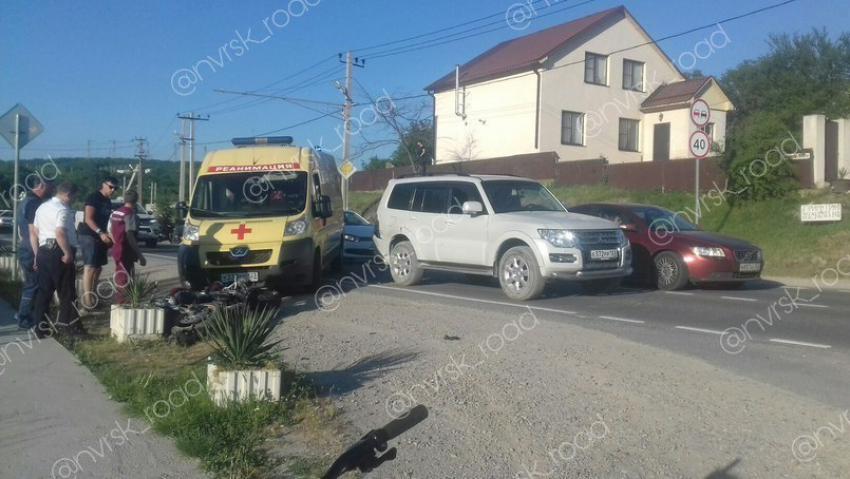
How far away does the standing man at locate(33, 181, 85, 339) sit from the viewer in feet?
28.3

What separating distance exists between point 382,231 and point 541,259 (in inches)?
155

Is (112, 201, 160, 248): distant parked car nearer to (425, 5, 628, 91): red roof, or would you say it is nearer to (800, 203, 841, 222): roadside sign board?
(425, 5, 628, 91): red roof

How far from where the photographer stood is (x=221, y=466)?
4895 millimetres

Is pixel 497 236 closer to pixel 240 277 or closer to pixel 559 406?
pixel 240 277

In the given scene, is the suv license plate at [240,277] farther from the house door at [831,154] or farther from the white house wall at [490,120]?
the white house wall at [490,120]

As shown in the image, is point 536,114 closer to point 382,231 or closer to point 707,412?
point 382,231

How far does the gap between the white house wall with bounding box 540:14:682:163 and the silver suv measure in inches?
961

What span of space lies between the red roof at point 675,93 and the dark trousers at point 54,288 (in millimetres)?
34290

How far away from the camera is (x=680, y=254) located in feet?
44.8

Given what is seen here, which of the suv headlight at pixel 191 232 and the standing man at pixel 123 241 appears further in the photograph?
the suv headlight at pixel 191 232

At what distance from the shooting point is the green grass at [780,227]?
18094mm

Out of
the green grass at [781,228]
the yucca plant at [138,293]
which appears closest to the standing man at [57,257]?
the yucca plant at [138,293]

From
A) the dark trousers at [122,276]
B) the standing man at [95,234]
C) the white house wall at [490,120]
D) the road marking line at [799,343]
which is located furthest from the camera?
the white house wall at [490,120]

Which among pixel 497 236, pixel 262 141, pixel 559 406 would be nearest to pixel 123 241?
pixel 262 141
